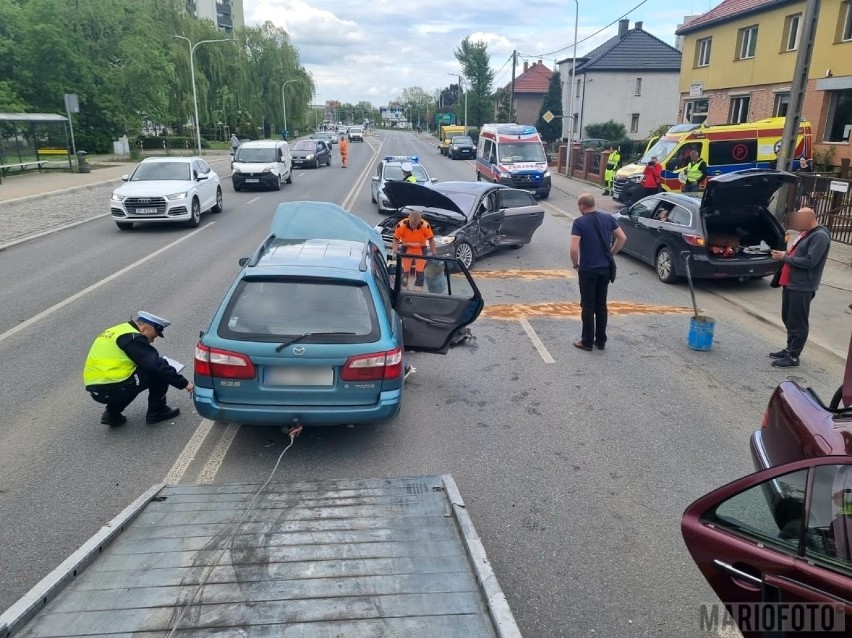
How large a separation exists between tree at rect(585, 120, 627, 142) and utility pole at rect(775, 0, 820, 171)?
38.3 meters

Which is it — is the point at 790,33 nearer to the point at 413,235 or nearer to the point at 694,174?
the point at 694,174

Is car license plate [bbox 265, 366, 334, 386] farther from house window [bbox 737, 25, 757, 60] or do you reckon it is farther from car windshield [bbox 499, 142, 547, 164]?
house window [bbox 737, 25, 757, 60]

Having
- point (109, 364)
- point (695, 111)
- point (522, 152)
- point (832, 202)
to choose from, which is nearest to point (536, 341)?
point (109, 364)

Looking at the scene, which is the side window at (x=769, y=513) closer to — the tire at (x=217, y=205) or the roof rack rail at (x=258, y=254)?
the roof rack rail at (x=258, y=254)

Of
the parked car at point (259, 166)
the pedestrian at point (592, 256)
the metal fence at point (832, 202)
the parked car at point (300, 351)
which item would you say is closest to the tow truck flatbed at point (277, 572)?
the parked car at point (300, 351)

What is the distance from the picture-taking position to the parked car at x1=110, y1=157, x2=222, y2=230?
15039mm

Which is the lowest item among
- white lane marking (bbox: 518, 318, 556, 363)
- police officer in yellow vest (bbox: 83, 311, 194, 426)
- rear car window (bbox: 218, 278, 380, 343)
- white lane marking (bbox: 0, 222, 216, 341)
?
white lane marking (bbox: 518, 318, 556, 363)

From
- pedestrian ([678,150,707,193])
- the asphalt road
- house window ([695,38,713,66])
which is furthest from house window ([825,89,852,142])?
the asphalt road

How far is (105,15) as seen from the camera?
115 ft

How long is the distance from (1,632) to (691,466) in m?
4.53

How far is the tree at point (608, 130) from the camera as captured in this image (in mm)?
48219

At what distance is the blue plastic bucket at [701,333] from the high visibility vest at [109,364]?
6153 mm

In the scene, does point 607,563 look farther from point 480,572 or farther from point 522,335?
point 522,335

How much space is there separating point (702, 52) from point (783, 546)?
34.7m
